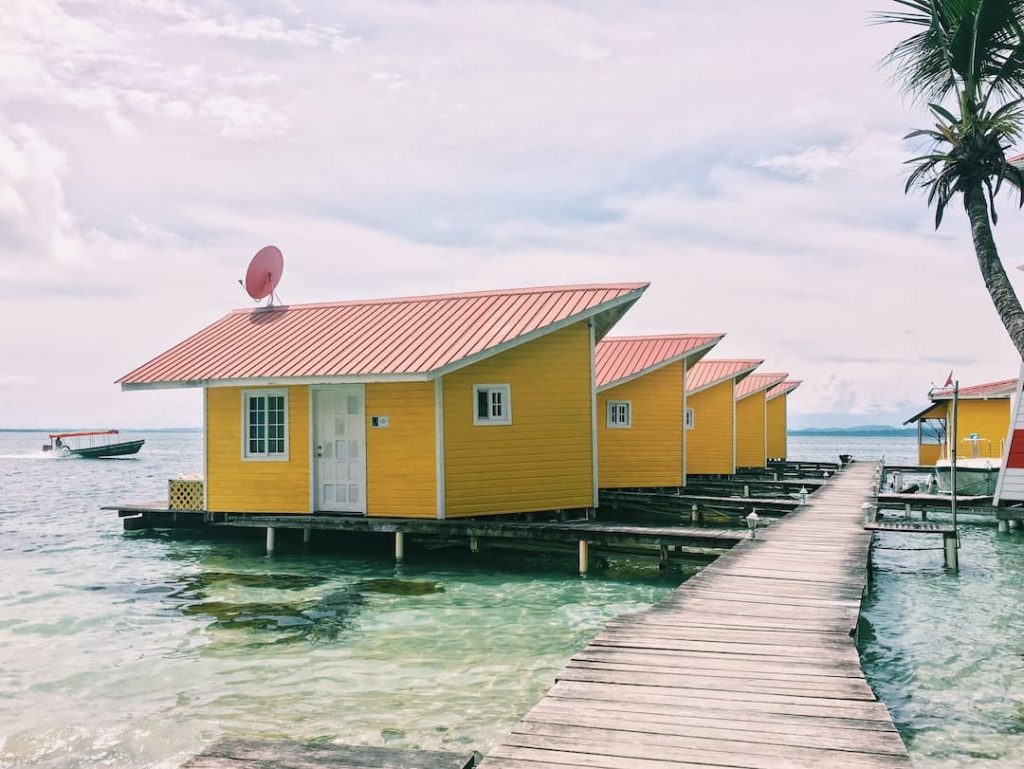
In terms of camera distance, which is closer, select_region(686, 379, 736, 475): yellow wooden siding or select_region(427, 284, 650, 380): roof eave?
select_region(427, 284, 650, 380): roof eave

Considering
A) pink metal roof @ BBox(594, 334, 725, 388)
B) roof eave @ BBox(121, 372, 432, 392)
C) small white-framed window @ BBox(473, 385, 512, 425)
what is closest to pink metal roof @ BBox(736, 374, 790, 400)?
pink metal roof @ BBox(594, 334, 725, 388)

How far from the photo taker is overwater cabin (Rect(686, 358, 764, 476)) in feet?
99.8

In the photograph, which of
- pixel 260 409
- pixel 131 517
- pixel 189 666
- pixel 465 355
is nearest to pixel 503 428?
pixel 465 355

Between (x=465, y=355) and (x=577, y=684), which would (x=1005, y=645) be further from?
(x=465, y=355)

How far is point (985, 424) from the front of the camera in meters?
33.5

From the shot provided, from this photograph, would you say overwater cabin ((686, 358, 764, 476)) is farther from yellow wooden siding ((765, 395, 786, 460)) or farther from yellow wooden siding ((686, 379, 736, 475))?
yellow wooden siding ((765, 395, 786, 460))

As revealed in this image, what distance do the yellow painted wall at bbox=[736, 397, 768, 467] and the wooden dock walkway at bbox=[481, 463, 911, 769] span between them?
95.3ft

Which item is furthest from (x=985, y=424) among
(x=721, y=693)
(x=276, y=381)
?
(x=721, y=693)

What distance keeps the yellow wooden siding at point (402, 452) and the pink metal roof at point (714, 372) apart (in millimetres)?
15213

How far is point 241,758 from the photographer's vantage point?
16.5 feet

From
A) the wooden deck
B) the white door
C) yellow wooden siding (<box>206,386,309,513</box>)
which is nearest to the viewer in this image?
the wooden deck

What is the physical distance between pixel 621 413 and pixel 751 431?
1658 cm

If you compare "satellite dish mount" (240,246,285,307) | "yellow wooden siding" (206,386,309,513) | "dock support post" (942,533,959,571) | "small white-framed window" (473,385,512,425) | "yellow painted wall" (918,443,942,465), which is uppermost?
"satellite dish mount" (240,246,285,307)

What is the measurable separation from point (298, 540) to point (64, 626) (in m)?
6.85
